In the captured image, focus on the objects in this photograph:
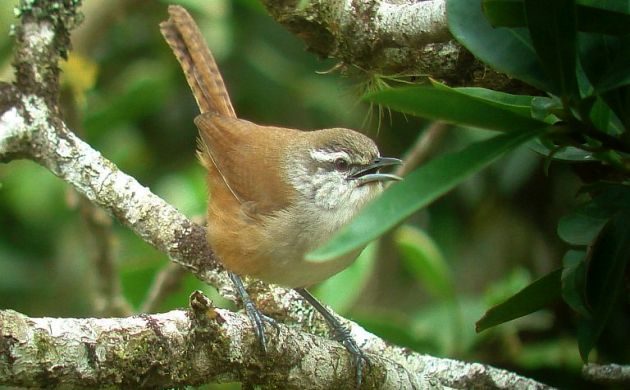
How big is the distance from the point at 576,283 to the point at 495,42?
0.62m

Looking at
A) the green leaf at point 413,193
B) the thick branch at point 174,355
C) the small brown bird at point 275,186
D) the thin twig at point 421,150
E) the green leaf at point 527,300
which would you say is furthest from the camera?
the thin twig at point 421,150

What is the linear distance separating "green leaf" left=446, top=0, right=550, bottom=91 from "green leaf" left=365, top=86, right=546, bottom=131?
13 centimetres

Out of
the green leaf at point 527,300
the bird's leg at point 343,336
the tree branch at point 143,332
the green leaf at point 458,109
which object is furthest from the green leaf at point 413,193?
the bird's leg at point 343,336

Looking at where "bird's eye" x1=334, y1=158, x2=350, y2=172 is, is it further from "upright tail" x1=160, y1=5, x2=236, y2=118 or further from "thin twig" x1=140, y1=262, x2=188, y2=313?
"thin twig" x1=140, y1=262, x2=188, y2=313

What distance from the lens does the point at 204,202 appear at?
15.8ft

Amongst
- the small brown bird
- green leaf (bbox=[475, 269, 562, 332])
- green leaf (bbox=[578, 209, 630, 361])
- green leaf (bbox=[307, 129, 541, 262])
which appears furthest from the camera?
the small brown bird

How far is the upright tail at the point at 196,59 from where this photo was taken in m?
4.07

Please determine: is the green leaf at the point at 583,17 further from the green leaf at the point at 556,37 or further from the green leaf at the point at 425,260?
the green leaf at the point at 425,260

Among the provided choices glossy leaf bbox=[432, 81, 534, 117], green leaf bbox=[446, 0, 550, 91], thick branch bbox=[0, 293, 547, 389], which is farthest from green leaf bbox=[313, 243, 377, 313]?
green leaf bbox=[446, 0, 550, 91]

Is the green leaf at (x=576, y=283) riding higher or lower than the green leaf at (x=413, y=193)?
lower

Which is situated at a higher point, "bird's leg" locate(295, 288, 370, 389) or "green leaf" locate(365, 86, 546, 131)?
"green leaf" locate(365, 86, 546, 131)

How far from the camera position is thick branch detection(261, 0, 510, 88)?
2.62 m

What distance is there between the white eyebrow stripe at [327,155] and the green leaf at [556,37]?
1.82m

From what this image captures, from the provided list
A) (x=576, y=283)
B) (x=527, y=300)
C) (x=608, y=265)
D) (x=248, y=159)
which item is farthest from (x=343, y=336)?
(x=608, y=265)
